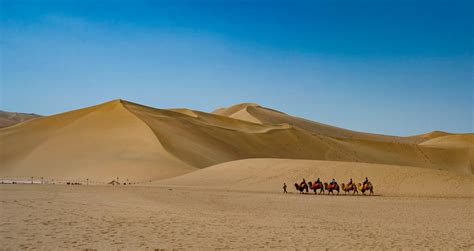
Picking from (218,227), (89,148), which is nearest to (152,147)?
(89,148)

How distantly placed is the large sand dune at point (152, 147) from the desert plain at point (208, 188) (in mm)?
237

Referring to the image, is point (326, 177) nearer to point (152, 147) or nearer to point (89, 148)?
point (152, 147)

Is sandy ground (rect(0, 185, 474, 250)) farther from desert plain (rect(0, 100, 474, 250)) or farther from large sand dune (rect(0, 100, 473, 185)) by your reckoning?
large sand dune (rect(0, 100, 473, 185))

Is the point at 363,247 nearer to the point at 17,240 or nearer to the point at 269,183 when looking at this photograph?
the point at 17,240

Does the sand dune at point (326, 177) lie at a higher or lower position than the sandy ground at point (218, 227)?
higher

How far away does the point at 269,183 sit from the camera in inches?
1590

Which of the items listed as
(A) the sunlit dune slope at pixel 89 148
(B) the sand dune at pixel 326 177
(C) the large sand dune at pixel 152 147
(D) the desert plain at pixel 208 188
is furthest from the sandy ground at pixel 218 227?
(A) the sunlit dune slope at pixel 89 148

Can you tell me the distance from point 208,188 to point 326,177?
9.42 meters

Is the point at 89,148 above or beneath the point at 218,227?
above

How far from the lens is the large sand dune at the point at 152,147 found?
56.1 m

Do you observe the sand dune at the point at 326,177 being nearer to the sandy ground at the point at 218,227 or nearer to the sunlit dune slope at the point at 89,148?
the sunlit dune slope at the point at 89,148

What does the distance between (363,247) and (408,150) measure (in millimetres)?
94125

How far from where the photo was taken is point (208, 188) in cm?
3812

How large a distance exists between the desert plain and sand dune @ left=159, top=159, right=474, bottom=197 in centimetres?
13
